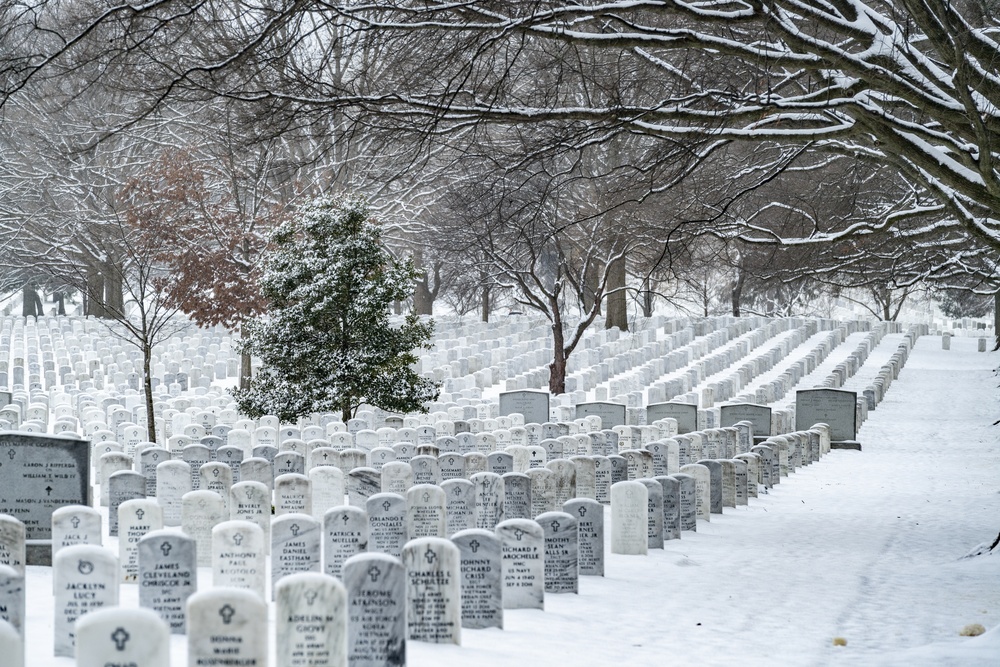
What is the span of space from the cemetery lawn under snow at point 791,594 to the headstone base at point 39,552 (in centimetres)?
13

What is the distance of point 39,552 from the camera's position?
27.5ft

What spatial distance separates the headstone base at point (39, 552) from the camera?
8375 millimetres

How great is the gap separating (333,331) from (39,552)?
1021cm

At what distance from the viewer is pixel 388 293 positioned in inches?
719

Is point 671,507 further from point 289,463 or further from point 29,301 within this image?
point 29,301

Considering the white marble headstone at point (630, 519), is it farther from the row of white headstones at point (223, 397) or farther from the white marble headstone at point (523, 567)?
the row of white headstones at point (223, 397)

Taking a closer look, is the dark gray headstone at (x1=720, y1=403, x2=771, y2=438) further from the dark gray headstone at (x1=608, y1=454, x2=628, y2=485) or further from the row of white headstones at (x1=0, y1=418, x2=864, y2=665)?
the row of white headstones at (x1=0, y1=418, x2=864, y2=665)

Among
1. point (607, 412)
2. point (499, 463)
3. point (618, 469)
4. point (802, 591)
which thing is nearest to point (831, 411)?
point (607, 412)

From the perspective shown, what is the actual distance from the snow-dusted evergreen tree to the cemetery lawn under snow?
661 centimetres

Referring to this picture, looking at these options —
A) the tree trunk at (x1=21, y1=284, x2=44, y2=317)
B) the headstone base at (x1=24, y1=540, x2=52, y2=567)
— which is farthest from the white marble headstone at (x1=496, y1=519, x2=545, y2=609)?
the tree trunk at (x1=21, y1=284, x2=44, y2=317)

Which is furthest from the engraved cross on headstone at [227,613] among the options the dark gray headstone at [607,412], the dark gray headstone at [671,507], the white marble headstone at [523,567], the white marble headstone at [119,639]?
the dark gray headstone at [607,412]

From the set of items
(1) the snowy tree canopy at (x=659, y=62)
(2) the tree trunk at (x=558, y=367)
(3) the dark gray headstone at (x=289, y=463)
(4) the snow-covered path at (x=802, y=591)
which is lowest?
(4) the snow-covered path at (x=802, y=591)

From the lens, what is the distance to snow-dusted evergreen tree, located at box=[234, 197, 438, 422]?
17953 millimetres

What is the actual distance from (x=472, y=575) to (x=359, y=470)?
3.44 meters
